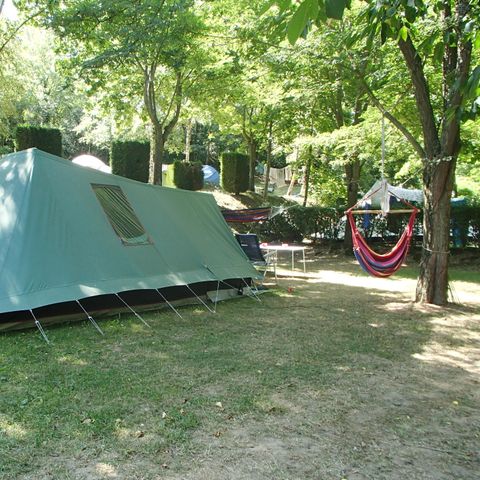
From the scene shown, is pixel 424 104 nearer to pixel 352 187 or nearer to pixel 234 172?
pixel 352 187

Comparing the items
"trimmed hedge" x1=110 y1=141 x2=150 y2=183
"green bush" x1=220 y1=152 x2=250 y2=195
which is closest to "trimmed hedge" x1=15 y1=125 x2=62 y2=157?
"trimmed hedge" x1=110 y1=141 x2=150 y2=183

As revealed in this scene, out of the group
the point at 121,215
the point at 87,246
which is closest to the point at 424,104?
the point at 121,215

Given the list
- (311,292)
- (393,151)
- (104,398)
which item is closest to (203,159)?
(393,151)

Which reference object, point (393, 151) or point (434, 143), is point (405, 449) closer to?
point (434, 143)

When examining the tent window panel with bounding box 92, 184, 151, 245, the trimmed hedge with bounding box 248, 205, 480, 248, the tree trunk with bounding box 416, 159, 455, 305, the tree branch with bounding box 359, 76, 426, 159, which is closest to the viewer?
the tent window panel with bounding box 92, 184, 151, 245

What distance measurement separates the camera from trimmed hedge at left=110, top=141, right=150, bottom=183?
53.4ft

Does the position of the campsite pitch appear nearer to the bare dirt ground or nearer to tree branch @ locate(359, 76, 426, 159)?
the bare dirt ground

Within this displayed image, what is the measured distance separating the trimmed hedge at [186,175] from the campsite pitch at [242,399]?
12.3 metres

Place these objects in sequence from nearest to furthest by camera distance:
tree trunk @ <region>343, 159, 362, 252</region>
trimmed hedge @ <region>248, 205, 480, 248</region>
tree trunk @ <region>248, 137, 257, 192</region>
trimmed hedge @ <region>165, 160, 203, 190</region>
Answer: trimmed hedge @ <region>248, 205, 480, 248</region> < tree trunk @ <region>343, 159, 362, 252</region> < trimmed hedge @ <region>165, 160, 203, 190</region> < tree trunk @ <region>248, 137, 257, 192</region>

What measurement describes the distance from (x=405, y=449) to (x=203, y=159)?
29.5 metres

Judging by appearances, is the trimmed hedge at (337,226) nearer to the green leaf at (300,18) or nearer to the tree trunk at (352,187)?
the tree trunk at (352,187)

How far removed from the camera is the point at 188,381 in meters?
3.57

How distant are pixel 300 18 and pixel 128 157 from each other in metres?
15.6

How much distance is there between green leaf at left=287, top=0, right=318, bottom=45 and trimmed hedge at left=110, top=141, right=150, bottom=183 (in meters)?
15.4
